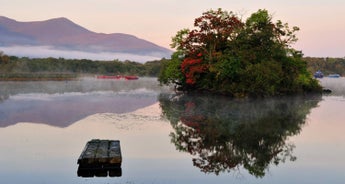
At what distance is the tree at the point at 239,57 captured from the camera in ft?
136

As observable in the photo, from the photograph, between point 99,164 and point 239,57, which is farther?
point 239,57

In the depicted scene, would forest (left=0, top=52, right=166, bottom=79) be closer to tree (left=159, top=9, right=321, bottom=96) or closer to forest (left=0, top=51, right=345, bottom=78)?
forest (left=0, top=51, right=345, bottom=78)

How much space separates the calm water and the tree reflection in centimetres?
4

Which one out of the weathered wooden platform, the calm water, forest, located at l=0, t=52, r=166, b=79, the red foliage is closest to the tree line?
forest, located at l=0, t=52, r=166, b=79

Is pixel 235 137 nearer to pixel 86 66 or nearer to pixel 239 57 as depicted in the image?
pixel 239 57

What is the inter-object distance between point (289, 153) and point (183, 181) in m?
5.65

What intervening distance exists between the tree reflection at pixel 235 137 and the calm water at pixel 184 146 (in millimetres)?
36

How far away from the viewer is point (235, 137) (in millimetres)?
17656

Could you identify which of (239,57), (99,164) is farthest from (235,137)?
(239,57)

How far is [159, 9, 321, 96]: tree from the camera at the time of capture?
4159cm

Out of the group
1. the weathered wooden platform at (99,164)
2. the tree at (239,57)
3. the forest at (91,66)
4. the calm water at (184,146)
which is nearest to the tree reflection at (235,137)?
the calm water at (184,146)

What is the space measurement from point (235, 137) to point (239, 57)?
84.6 ft

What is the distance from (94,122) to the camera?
2314 cm

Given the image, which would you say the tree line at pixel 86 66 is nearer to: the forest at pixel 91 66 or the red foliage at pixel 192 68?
the forest at pixel 91 66
